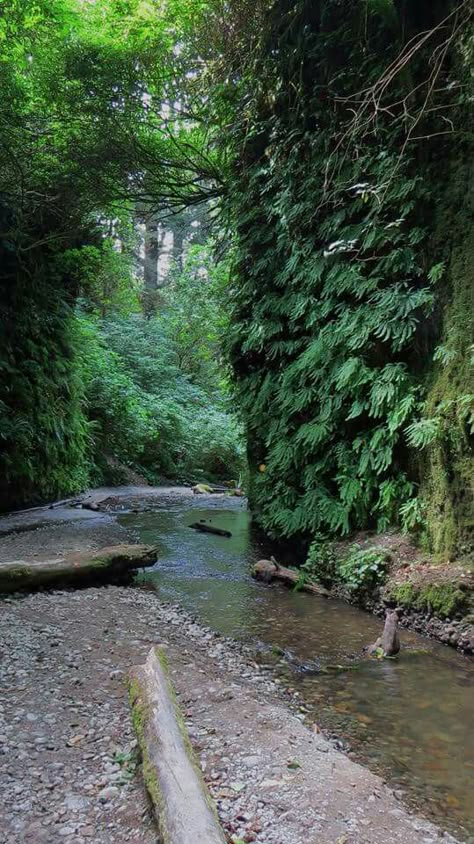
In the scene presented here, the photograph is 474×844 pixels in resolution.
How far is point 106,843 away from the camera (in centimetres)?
223

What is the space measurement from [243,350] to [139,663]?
6.05m

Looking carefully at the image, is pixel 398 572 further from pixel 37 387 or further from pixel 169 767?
pixel 37 387

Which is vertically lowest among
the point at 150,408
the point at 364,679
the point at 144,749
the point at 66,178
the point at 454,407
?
the point at 364,679

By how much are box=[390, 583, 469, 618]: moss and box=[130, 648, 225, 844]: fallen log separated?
270 cm

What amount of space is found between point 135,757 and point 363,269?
5786 millimetres

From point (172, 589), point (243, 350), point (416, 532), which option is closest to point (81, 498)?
point (243, 350)

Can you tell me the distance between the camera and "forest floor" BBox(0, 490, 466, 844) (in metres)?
2.38

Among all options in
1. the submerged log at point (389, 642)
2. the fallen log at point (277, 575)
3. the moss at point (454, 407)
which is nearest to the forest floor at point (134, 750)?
the submerged log at point (389, 642)

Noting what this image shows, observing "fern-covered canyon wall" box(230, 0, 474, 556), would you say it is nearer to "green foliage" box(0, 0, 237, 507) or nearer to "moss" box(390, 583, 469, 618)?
"moss" box(390, 583, 469, 618)


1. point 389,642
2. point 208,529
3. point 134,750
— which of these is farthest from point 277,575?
point 134,750

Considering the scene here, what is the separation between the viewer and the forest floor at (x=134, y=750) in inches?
93.8

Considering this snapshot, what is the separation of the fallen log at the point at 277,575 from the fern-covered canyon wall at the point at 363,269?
739 mm

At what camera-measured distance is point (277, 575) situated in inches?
265

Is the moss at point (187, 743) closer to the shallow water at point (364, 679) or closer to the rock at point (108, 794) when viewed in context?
the rock at point (108, 794)
